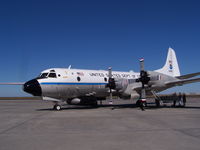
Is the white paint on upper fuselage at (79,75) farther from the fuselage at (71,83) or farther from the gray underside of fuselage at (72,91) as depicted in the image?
the gray underside of fuselage at (72,91)

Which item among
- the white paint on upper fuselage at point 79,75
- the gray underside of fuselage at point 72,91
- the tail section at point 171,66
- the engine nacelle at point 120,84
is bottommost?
the gray underside of fuselage at point 72,91

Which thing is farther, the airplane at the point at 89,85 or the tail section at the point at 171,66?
the tail section at the point at 171,66

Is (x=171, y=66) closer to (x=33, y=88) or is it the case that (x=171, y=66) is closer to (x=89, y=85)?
(x=89, y=85)

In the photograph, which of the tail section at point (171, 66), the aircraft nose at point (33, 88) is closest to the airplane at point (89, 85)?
the aircraft nose at point (33, 88)

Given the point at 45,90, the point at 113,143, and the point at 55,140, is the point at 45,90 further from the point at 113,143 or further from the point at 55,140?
the point at 113,143

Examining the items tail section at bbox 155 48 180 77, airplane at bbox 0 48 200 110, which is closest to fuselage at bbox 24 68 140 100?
airplane at bbox 0 48 200 110

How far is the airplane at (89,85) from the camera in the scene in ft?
57.4

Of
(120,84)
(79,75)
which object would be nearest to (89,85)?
(79,75)

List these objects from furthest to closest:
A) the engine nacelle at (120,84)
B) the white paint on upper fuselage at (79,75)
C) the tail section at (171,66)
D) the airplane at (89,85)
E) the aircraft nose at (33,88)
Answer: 1. the tail section at (171,66)
2. the engine nacelle at (120,84)
3. the white paint on upper fuselage at (79,75)
4. the airplane at (89,85)
5. the aircraft nose at (33,88)

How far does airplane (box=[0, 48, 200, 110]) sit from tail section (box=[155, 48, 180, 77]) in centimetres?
475

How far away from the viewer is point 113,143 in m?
6.01

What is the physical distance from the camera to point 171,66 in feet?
83.7

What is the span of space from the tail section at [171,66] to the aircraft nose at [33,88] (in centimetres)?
1557

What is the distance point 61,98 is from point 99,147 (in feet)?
44.7
